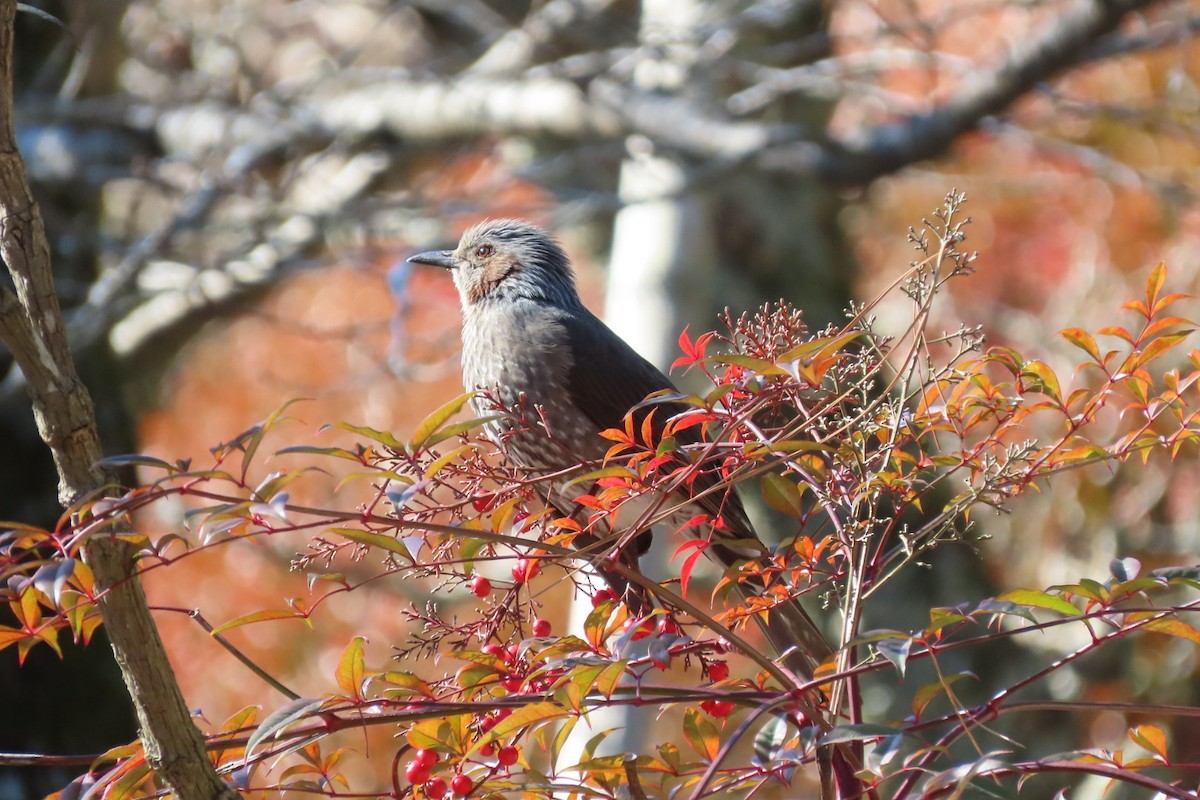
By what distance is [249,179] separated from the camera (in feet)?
20.4

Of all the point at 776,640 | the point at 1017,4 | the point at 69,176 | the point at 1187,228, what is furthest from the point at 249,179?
the point at 1187,228

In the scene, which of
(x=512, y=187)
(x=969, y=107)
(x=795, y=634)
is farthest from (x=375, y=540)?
(x=512, y=187)

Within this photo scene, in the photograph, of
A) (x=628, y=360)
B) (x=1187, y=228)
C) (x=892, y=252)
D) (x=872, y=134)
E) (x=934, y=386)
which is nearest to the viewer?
(x=934, y=386)

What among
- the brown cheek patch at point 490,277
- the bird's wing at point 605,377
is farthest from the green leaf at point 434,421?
the brown cheek patch at point 490,277

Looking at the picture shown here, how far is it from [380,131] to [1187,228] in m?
6.56

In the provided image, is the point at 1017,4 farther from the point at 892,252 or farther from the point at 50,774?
the point at 892,252

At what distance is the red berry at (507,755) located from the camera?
180 cm

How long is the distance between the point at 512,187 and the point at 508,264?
3285mm

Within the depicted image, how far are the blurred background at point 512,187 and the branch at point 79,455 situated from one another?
81.8 inches

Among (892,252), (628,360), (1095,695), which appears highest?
(892,252)

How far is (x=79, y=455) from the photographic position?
5.40 ft

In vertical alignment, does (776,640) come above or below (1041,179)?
below

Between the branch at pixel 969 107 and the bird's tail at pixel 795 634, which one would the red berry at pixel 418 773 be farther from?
the branch at pixel 969 107

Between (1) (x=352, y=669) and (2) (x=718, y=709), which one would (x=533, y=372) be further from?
(1) (x=352, y=669)
